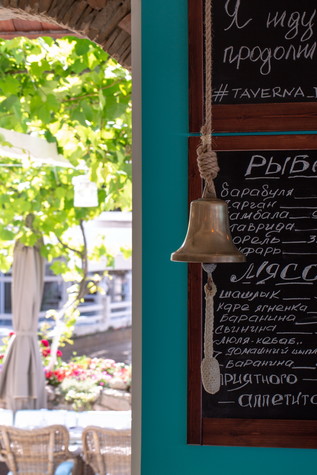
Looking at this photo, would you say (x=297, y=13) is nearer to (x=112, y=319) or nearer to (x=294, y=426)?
(x=294, y=426)

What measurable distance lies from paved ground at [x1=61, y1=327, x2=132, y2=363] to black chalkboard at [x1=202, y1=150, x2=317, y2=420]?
10.4 meters

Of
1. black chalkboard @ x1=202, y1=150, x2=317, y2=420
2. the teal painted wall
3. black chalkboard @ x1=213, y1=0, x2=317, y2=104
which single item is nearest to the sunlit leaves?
the teal painted wall

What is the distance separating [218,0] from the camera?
7.50ft

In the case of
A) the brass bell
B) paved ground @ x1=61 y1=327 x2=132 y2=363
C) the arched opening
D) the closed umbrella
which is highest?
the arched opening

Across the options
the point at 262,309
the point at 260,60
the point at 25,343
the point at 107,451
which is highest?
the point at 260,60

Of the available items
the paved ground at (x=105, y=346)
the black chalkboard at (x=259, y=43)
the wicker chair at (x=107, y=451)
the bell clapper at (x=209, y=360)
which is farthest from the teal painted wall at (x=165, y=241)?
the paved ground at (x=105, y=346)

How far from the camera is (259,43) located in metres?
2.28

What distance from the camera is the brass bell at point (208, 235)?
1.78 m

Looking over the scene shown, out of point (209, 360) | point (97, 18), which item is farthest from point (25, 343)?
point (209, 360)

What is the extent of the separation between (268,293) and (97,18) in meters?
1.29

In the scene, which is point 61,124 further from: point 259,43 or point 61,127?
point 259,43

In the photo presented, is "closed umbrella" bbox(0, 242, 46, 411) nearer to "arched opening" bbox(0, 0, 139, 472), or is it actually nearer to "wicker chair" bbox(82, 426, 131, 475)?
"wicker chair" bbox(82, 426, 131, 475)

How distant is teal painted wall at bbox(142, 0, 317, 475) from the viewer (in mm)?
2316

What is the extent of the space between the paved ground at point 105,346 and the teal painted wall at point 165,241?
33.9ft
